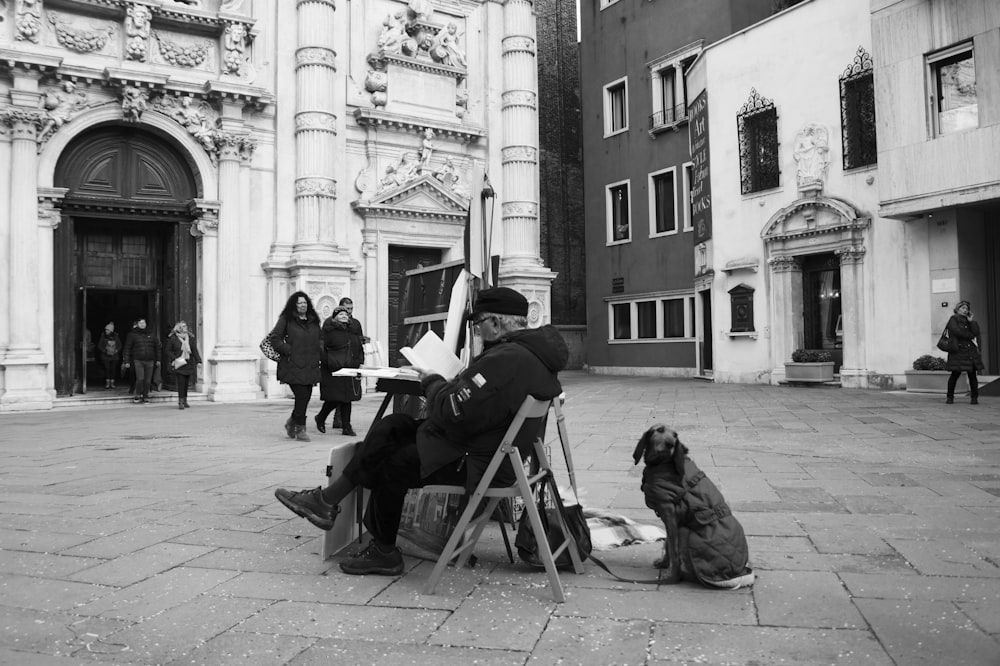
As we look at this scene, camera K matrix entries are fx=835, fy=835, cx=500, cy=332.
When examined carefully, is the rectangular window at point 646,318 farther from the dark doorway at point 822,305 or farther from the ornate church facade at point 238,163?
the dark doorway at point 822,305

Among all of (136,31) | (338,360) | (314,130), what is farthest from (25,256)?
(338,360)

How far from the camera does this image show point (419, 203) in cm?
2097

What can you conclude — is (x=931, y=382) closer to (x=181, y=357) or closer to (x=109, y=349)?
(x=181, y=357)

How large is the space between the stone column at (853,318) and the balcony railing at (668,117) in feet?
27.7

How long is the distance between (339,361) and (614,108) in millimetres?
19770

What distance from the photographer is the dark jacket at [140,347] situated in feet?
55.7

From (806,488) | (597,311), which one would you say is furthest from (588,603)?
(597,311)

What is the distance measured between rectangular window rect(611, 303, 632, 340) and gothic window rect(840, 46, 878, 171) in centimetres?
998

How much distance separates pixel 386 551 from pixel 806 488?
375 cm

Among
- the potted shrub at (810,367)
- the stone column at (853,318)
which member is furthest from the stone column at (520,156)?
the stone column at (853,318)

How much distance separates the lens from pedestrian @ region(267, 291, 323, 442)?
394 inches

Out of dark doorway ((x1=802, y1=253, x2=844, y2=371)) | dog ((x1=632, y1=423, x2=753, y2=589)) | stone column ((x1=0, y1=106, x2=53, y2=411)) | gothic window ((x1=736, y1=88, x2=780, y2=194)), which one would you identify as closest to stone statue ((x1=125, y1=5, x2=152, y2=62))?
stone column ((x1=0, y1=106, x2=53, y2=411))

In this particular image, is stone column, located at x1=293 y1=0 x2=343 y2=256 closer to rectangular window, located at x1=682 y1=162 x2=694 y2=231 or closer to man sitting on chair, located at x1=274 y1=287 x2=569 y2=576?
rectangular window, located at x1=682 y1=162 x2=694 y2=231

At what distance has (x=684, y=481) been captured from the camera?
394cm
